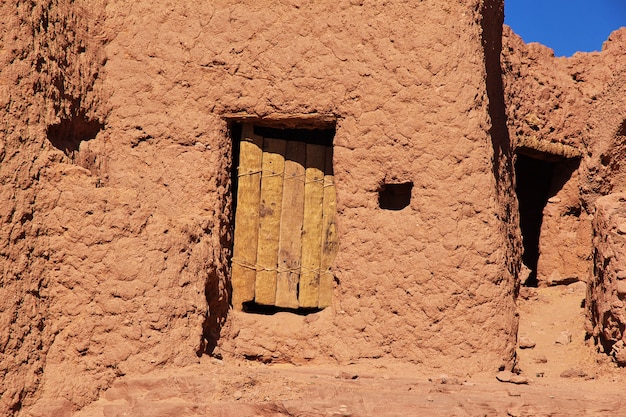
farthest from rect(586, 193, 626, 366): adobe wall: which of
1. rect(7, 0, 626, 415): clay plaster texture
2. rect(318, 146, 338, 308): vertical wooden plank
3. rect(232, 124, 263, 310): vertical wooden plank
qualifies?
rect(232, 124, 263, 310): vertical wooden plank

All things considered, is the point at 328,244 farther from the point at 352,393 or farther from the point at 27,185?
the point at 27,185

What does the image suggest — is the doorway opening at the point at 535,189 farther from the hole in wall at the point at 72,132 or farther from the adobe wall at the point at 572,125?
the hole in wall at the point at 72,132

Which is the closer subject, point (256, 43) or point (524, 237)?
point (256, 43)

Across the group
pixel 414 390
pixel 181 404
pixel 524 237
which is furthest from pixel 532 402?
pixel 524 237

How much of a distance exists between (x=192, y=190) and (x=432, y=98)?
1.70 metres

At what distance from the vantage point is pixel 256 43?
688cm

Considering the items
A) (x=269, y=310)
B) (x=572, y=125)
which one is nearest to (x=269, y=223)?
(x=269, y=310)

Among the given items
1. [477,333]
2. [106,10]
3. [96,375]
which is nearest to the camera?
[96,375]

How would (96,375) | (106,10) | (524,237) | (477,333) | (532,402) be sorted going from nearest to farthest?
(532,402), (96,375), (477,333), (106,10), (524,237)

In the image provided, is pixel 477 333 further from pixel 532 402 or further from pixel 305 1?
pixel 305 1

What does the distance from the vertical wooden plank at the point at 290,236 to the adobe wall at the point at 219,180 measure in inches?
8.1

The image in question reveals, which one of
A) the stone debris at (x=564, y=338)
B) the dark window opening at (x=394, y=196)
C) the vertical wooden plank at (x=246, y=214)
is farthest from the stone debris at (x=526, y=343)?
the vertical wooden plank at (x=246, y=214)

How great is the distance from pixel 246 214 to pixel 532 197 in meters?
3.09

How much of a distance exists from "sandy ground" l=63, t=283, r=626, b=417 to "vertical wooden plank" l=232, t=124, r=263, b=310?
60 cm
